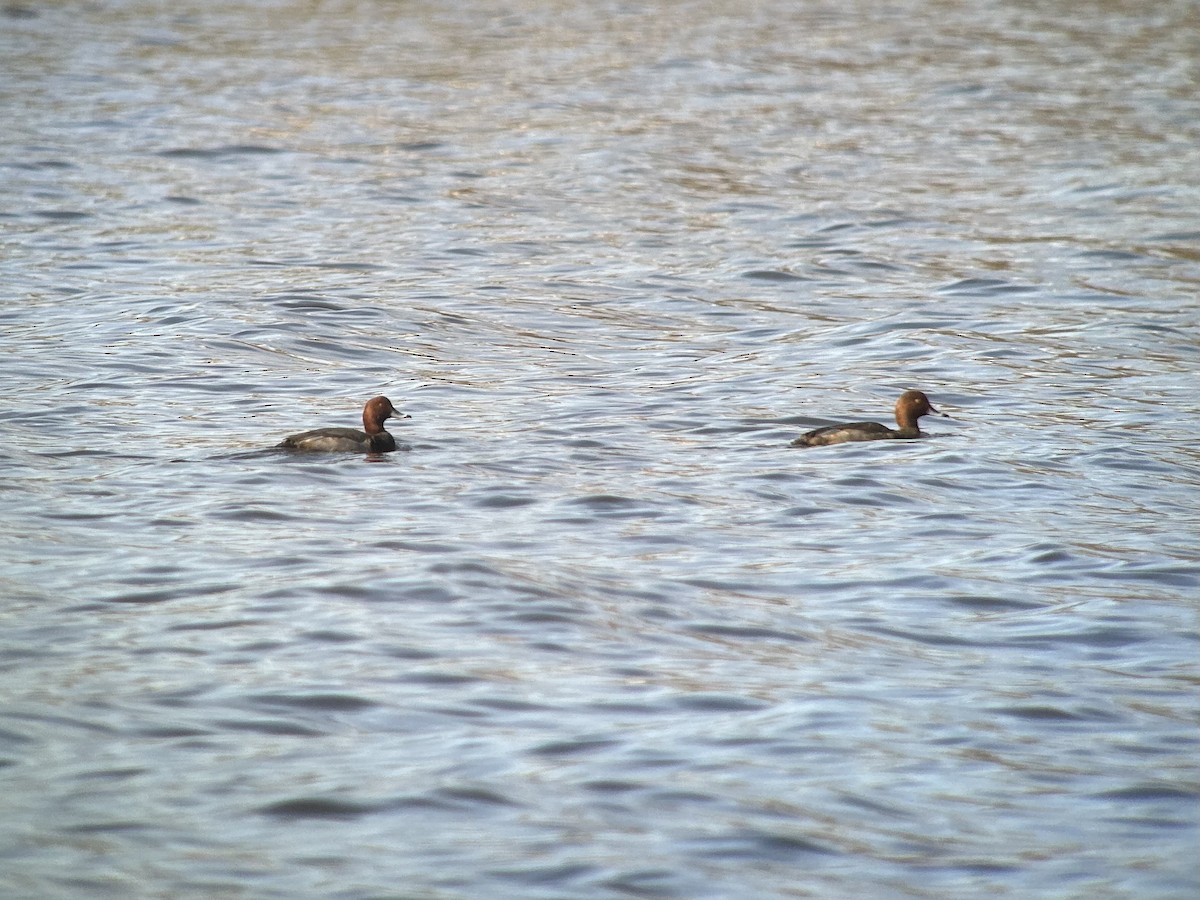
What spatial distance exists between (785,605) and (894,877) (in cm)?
292

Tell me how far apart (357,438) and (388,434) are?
41cm

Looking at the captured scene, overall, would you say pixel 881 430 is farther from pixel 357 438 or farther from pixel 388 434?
pixel 357 438

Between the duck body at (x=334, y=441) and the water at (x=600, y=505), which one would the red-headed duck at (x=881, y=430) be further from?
the duck body at (x=334, y=441)

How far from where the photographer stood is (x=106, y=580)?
9.77m

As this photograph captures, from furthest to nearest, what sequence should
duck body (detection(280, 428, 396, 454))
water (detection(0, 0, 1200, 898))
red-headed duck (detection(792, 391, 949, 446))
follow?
1. red-headed duck (detection(792, 391, 949, 446))
2. duck body (detection(280, 428, 396, 454))
3. water (detection(0, 0, 1200, 898))

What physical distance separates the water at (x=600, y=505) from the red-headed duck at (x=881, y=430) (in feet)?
0.50

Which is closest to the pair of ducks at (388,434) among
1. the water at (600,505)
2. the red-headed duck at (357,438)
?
the red-headed duck at (357,438)

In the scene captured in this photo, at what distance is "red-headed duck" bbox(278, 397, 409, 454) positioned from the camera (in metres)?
12.0

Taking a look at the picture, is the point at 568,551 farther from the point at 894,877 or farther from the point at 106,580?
the point at 894,877

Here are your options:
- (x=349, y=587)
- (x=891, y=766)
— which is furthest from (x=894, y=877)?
(x=349, y=587)

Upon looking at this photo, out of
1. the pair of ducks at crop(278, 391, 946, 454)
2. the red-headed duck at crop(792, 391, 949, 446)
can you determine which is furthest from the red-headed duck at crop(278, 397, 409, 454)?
the red-headed duck at crop(792, 391, 949, 446)

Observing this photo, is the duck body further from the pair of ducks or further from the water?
the water

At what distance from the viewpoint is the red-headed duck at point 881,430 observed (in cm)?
1268

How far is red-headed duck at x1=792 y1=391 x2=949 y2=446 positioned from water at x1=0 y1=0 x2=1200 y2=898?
0.50 feet
